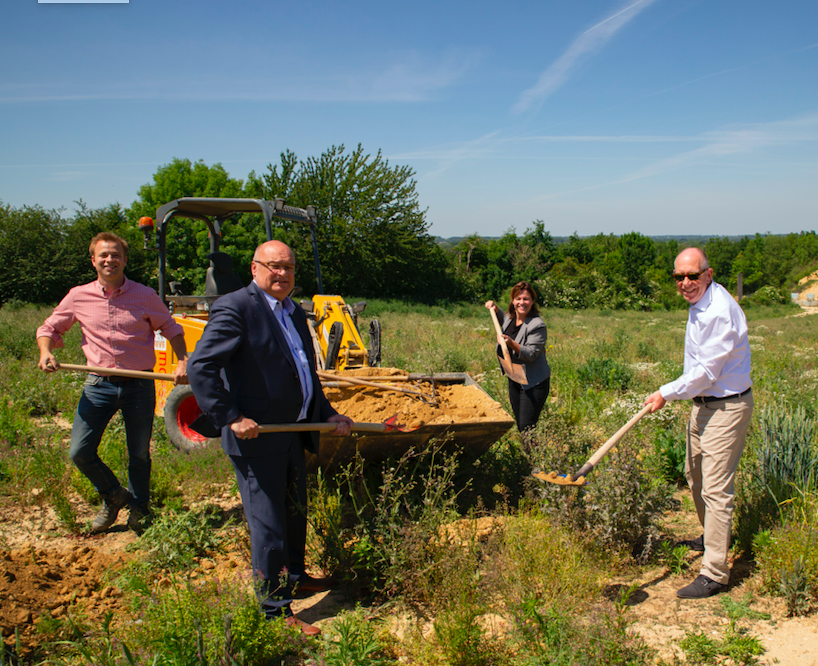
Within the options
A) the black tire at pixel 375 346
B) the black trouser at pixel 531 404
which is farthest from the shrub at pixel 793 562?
the black tire at pixel 375 346

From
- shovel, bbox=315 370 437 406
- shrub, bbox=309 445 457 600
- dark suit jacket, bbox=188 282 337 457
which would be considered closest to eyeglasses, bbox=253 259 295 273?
dark suit jacket, bbox=188 282 337 457

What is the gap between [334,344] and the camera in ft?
18.4

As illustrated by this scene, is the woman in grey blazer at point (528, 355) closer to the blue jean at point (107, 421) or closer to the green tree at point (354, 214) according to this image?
the blue jean at point (107, 421)

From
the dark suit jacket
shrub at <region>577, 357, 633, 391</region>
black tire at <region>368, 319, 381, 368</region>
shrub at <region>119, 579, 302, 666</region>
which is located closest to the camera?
shrub at <region>119, 579, 302, 666</region>

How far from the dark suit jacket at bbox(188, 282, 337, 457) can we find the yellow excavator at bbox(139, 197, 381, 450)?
2.42 metres

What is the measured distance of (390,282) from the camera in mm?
32938

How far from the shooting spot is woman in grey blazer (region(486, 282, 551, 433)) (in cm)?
473

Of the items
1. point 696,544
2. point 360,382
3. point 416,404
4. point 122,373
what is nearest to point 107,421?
point 122,373

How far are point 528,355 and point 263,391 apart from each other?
247 centimetres

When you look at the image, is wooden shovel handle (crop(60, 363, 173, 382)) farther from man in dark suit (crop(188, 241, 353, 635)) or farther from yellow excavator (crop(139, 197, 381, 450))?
yellow excavator (crop(139, 197, 381, 450))

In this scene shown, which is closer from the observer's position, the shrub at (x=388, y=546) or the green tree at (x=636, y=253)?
the shrub at (x=388, y=546)

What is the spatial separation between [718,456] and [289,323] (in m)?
2.62

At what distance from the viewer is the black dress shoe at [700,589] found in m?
3.28

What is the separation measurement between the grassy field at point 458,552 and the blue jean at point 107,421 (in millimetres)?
400
